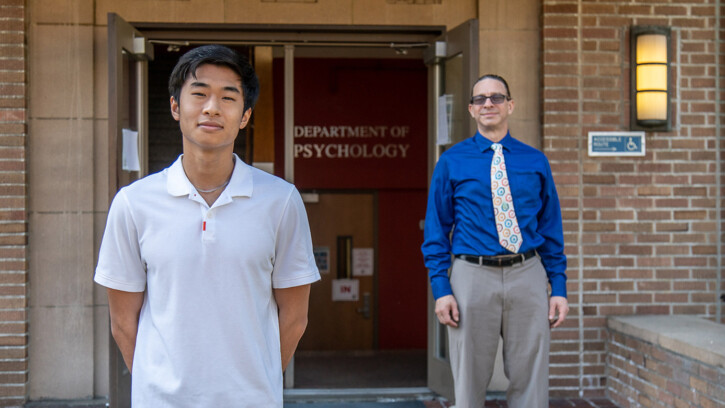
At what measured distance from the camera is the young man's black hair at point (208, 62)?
1812mm

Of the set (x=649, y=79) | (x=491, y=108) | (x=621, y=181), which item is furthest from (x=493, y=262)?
(x=649, y=79)

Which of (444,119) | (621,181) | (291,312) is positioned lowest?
(291,312)

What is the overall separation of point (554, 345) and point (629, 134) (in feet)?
5.02

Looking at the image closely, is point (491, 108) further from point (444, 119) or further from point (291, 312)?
point (291, 312)

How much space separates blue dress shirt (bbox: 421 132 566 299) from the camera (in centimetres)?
350

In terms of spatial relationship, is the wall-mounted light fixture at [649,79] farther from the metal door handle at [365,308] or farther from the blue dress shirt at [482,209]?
the metal door handle at [365,308]

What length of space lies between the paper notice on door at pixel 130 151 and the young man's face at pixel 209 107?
A: 2982mm

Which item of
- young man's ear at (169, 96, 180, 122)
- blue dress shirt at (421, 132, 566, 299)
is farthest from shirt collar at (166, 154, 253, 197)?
blue dress shirt at (421, 132, 566, 299)

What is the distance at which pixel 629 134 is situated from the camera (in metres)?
5.12

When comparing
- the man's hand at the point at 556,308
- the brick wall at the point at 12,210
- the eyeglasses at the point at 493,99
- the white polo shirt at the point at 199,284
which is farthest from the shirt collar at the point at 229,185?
the brick wall at the point at 12,210

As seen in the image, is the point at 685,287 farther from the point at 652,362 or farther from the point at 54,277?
the point at 54,277

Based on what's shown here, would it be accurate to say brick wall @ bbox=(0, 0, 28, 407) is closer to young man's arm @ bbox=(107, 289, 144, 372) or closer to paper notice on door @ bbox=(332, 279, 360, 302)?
paper notice on door @ bbox=(332, 279, 360, 302)

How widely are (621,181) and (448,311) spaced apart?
2212 millimetres

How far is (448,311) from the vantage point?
11.6 feet
